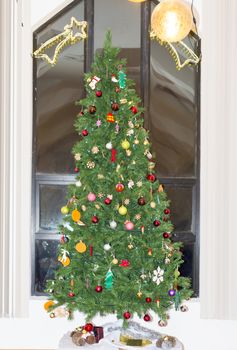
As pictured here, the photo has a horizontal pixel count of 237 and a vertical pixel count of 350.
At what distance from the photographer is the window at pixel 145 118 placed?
15.0 feet

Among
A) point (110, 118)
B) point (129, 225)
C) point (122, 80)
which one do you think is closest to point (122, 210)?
point (129, 225)

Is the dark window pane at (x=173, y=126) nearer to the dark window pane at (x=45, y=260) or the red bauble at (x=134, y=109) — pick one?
the red bauble at (x=134, y=109)

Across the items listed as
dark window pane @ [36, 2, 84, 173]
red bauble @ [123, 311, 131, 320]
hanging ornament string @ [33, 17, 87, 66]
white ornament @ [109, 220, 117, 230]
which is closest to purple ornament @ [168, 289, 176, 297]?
red bauble @ [123, 311, 131, 320]

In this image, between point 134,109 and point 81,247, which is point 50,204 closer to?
point 81,247

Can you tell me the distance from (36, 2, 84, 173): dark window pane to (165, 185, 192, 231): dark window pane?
1020 mm

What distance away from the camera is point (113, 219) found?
11.3 ft

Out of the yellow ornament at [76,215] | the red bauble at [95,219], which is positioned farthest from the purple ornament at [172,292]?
the yellow ornament at [76,215]

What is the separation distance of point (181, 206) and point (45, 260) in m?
1.42

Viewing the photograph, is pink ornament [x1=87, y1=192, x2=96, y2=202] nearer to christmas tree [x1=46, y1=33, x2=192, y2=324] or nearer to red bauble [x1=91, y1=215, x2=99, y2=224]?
christmas tree [x1=46, y1=33, x2=192, y2=324]

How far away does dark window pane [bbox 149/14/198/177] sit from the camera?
4590 mm

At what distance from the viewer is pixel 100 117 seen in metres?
3.53
